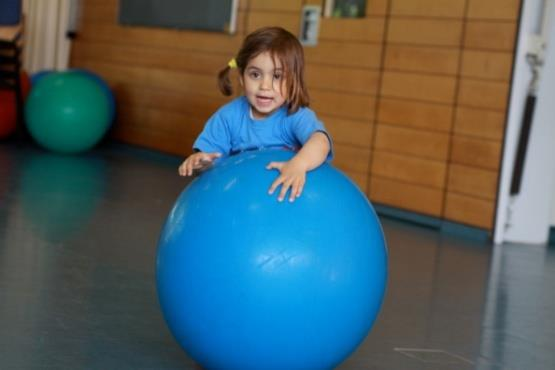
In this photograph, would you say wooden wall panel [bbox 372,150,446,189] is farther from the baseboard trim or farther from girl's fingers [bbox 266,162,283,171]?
girl's fingers [bbox 266,162,283,171]

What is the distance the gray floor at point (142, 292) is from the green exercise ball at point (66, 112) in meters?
1.43

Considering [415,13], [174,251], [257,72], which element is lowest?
[174,251]

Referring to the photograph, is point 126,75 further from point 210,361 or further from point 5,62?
point 210,361

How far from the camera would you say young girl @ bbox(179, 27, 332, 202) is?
2.32 meters

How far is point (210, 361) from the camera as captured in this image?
221 centimetres

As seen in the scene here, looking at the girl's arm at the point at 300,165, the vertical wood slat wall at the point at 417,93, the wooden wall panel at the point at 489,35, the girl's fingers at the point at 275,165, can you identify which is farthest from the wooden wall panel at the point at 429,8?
the girl's fingers at the point at 275,165

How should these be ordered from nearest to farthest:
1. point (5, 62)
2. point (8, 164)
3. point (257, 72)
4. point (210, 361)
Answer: point (210, 361)
point (257, 72)
point (8, 164)
point (5, 62)

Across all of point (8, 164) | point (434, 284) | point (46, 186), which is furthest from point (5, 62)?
point (434, 284)

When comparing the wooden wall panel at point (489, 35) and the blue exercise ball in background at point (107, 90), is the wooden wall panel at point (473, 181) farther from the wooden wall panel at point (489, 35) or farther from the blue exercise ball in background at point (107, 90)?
the blue exercise ball in background at point (107, 90)

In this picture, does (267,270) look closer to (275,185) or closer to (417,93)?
(275,185)

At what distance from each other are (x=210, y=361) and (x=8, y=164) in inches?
174

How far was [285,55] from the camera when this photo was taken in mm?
2316

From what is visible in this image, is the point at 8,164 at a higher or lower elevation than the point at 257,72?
lower

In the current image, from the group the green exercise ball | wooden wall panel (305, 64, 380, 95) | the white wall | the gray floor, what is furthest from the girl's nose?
the green exercise ball
